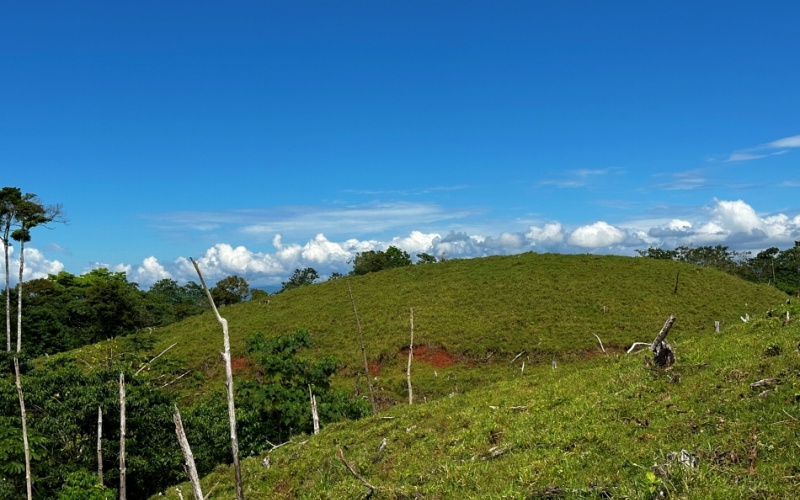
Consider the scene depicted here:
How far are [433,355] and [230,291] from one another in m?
46.9

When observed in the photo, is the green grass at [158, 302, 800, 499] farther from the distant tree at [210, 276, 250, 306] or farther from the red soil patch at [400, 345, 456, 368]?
the distant tree at [210, 276, 250, 306]

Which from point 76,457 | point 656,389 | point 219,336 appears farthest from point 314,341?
point 656,389

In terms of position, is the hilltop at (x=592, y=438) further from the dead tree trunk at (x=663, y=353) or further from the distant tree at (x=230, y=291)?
the distant tree at (x=230, y=291)

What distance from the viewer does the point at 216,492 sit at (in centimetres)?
1602

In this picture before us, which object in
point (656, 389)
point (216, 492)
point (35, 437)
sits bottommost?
point (216, 492)

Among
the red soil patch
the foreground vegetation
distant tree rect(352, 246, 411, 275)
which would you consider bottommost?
the red soil patch

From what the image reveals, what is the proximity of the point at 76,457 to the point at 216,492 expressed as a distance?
750 cm

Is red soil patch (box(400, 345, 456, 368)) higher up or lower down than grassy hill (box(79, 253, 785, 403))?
lower down

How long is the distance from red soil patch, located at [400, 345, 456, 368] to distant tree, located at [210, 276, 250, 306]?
1690 inches

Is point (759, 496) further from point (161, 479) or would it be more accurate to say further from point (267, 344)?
point (161, 479)

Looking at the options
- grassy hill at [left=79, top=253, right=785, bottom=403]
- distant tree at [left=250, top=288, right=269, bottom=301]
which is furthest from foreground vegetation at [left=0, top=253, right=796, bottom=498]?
distant tree at [left=250, top=288, right=269, bottom=301]

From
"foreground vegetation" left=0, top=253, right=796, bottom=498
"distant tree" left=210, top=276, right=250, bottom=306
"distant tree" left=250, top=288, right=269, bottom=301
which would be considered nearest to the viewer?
"foreground vegetation" left=0, top=253, right=796, bottom=498

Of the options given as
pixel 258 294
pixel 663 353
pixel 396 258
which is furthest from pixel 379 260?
pixel 663 353

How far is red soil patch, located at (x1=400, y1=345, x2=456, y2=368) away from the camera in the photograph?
40.2 metres
